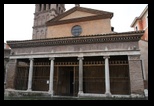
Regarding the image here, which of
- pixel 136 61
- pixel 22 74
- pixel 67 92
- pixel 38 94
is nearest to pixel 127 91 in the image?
pixel 136 61

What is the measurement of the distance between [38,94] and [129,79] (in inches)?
258

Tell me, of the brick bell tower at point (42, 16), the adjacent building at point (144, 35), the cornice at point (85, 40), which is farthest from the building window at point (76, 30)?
the brick bell tower at point (42, 16)

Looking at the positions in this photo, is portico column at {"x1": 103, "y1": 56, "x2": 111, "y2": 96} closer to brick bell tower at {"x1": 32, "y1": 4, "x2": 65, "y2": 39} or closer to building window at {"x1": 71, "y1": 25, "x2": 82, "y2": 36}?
building window at {"x1": 71, "y1": 25, "x2": 82, "y2": 36}

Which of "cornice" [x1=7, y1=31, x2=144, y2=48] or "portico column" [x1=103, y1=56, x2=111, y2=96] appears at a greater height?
"cornice" [x1=7, y1=31, x2=144, y2=48]

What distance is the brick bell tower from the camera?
2584 centimetres

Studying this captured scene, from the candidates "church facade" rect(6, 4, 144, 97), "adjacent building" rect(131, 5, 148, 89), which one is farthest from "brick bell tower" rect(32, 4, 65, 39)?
"adjacent building" rect(131, 5, 148, 89)

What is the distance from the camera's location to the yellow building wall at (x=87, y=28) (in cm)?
1222

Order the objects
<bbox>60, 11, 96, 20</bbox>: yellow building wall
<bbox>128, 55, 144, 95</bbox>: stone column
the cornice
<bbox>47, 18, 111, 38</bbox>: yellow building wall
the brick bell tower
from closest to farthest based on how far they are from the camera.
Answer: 1. <bbox>128, 55, 144, 95</bbox>: stone column
2. the cornice
3. <bbox>47, 18, 111, 38</bbox>: yellow building wall
4. <bbox>60, 11, 96, 20</bbox>: yellow building wall
5. the brick bell tower

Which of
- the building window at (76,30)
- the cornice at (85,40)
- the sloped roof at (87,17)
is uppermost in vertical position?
the sloped roof at (87,17)

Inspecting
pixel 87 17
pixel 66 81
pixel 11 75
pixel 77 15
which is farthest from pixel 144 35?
pixel 11 75

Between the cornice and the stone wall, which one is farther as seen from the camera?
the stone wall

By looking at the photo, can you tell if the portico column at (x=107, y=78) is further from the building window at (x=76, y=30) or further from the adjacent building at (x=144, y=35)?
the adjacent building at (x=144, y=35)

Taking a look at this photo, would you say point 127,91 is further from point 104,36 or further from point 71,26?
point 71,26

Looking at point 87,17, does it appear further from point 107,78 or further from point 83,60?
point 107,78
